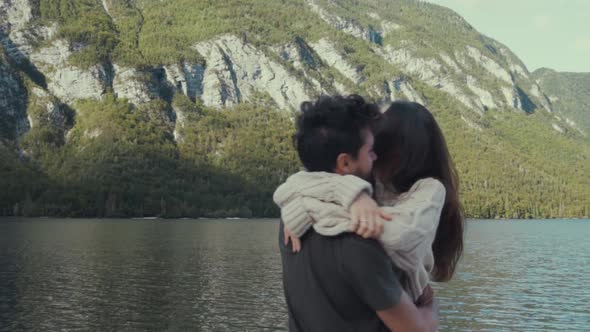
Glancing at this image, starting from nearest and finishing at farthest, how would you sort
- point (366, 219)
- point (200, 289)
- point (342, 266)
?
point (366, 219)
point (342, 266)
point (200, 289)

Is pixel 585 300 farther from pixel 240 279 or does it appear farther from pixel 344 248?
pixel 344 248

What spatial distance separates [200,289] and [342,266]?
4227 cm

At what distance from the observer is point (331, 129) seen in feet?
11.3

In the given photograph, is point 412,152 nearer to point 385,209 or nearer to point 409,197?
point 409,197

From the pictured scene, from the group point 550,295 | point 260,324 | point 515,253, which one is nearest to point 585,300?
point 550,295

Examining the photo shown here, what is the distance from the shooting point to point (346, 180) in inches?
129

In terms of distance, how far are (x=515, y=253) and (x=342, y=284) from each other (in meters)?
81.3

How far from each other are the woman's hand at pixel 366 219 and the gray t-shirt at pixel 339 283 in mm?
55

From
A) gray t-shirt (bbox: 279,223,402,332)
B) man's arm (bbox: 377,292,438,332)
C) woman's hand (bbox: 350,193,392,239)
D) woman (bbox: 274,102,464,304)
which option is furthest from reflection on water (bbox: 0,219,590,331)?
woman's hand (bbox: 350,193,392,239)

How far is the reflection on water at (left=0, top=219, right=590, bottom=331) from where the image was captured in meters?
34.6

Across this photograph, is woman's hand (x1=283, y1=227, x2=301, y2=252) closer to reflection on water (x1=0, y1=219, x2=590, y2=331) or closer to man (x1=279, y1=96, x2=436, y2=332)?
man (x1=279, y1=96, x2=436, y2=332)

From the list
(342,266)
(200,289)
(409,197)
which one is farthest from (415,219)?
(200,289)

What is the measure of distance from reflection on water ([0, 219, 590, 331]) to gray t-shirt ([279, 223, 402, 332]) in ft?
98.4

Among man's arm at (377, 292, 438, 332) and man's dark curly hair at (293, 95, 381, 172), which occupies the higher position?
man's dark curly hair at (293, 95, 381, 172)
